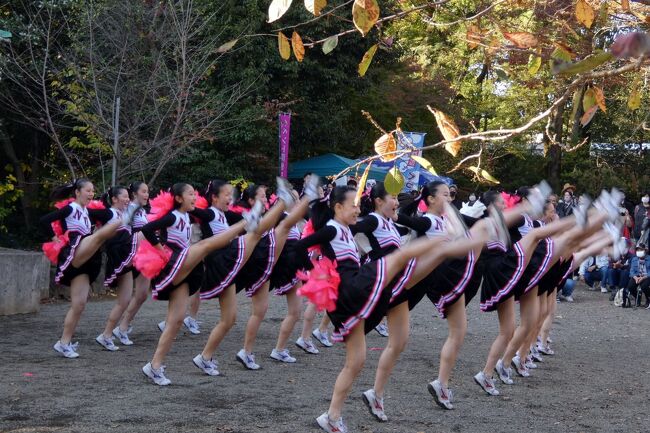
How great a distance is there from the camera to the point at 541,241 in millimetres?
8227

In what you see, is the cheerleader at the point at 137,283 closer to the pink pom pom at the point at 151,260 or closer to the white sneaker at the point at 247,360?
the white sneaker at the point at 247,360

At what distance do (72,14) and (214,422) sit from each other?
36.6ft

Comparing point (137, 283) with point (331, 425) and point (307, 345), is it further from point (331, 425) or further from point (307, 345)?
point (331, 425)

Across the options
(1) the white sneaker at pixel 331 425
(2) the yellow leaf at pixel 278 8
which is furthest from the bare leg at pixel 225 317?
(2) the yellow leaf at pixel 278 8

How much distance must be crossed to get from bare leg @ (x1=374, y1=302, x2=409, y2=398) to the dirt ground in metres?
0.32

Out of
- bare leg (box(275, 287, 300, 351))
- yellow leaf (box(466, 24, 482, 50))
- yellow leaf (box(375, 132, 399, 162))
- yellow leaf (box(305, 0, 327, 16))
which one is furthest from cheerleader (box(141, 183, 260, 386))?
yellow leaf (box(305, 0, 327, 16))

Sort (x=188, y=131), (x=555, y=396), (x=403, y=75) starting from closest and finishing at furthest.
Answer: (x=555, y=396) < (x=188, y=131) < (x=403, y=75)

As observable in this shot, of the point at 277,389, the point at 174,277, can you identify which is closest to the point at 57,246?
the point at 174,277

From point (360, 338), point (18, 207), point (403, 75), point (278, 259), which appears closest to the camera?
point (360, 338)

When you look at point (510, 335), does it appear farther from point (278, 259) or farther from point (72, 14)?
point (72, 14)

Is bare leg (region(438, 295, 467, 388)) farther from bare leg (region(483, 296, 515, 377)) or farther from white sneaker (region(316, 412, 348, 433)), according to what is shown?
white sneaker (region(316, 412, 348, 433))

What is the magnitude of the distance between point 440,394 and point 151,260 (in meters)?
2.60

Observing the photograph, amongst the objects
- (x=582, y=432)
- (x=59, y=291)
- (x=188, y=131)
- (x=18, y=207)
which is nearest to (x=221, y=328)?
(x=582, y=432)

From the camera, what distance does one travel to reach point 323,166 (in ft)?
73.8
